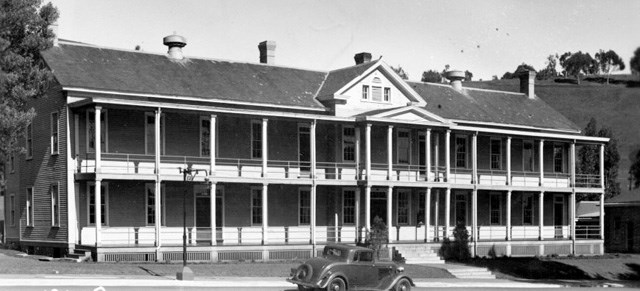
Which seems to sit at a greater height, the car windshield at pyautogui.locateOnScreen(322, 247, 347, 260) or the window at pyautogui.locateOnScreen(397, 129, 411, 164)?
the window at pyautogui.locateOnScreen(397, 129, 411, 164)

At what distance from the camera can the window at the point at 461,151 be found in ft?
159

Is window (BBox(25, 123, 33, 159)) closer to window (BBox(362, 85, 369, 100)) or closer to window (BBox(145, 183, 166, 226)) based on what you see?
window (BBox(145, 183, 166, 226))

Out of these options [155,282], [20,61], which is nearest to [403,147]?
[20,61]

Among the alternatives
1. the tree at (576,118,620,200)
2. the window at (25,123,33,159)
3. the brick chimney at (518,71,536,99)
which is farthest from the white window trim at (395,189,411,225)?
the tree at (576,118,620,200)

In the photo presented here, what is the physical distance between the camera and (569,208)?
52.7 m

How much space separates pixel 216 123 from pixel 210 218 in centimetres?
412

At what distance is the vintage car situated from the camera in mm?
26125

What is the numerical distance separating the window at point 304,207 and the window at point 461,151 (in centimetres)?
914

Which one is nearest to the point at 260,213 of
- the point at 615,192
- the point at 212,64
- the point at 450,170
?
the point at 212,64

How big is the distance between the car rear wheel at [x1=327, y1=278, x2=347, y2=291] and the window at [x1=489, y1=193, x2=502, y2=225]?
2495 centimetres

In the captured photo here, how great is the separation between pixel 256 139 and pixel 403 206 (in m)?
8.99

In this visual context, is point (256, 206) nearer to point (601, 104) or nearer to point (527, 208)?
point (527, 208)

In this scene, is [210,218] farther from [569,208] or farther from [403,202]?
[569,208]

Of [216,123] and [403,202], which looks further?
[403,202]
